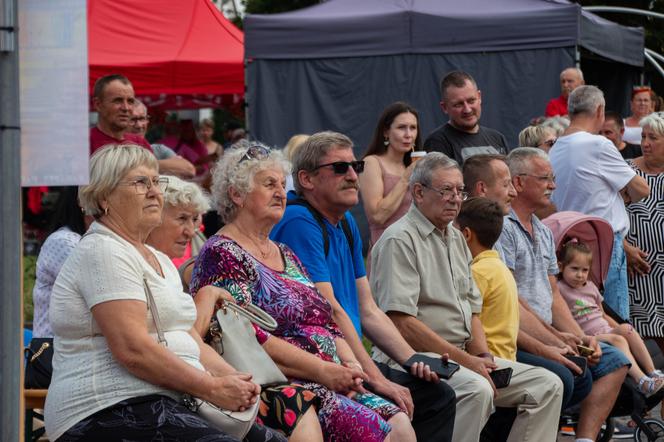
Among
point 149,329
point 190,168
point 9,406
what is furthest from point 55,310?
point 190,168

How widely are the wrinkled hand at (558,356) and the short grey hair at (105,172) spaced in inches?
125

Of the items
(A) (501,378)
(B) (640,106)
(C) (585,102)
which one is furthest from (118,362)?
(B) (640,106)

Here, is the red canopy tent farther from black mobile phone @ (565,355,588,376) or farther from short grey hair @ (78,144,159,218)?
short grey hair @ (78,144,159,218)

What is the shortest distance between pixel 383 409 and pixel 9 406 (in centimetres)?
207

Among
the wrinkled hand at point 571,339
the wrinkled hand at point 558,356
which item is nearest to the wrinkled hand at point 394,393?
the wrinkled hand at point 558,356

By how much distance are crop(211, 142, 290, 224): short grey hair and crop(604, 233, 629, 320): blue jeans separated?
3701mm

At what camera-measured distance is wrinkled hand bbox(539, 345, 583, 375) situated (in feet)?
21.5

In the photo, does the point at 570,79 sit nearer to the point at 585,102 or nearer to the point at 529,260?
the point at 585,102

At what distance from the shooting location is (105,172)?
4.18 meters

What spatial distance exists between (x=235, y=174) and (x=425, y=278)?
51.5 inches

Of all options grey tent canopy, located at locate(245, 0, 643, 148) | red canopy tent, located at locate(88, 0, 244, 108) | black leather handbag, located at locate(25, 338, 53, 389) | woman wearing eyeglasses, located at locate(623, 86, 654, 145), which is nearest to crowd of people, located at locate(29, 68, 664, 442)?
black leather handbag, located at locate(25, 338, 53, 389)

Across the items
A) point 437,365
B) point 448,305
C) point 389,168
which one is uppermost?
point 389,168

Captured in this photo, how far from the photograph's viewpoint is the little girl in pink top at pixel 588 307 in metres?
7.38

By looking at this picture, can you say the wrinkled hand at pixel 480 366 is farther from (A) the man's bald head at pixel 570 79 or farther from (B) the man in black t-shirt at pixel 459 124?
(A) the man's bald head at pixel 570 79
